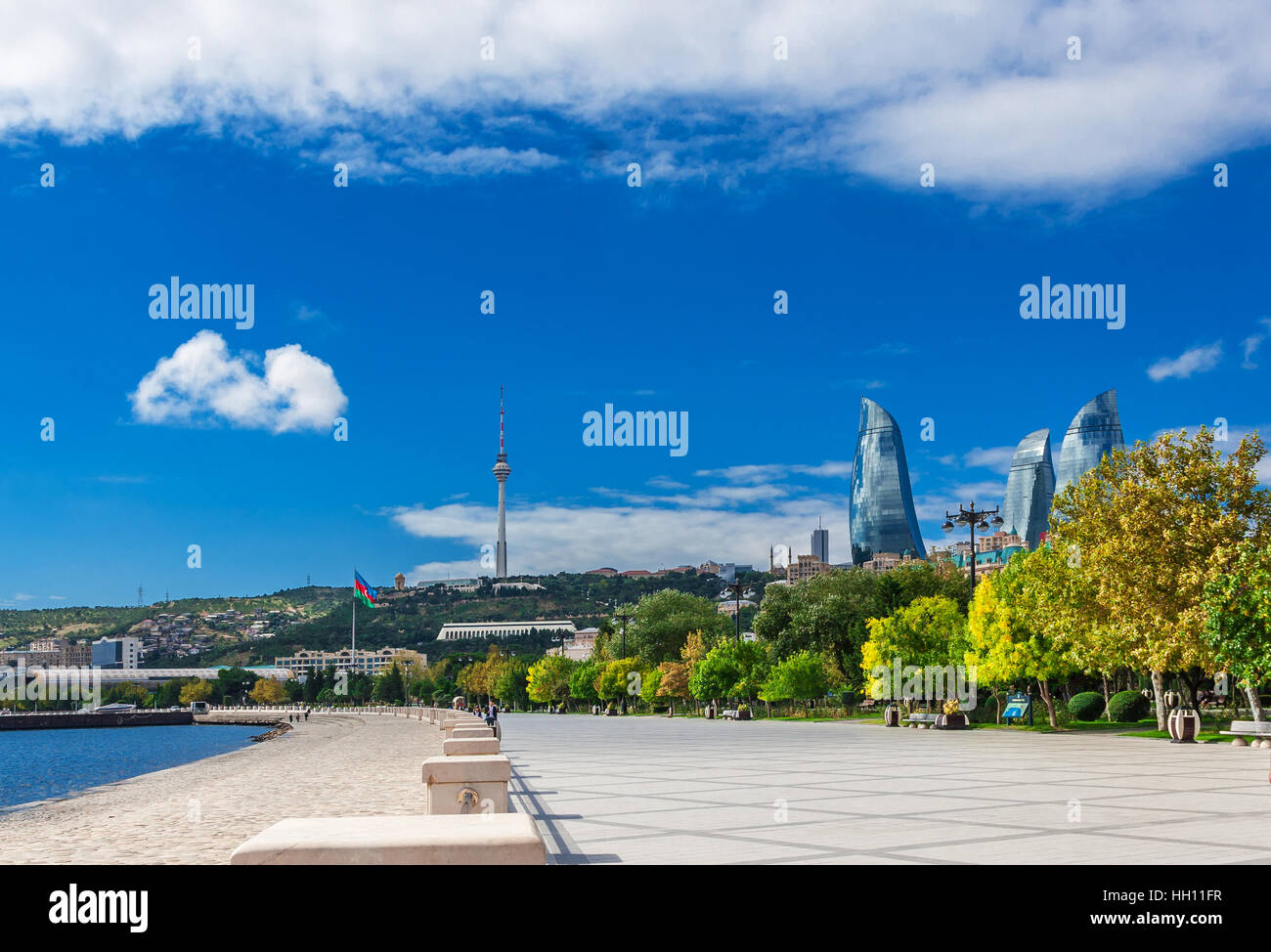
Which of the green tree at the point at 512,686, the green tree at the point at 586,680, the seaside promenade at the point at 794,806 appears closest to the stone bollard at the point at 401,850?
the seaside promenade at the point at 794,806

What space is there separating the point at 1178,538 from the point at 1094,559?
2.29 meters

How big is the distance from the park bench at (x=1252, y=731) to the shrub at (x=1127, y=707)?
41.8 feet

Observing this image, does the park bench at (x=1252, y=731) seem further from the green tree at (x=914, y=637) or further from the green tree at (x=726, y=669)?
A: the green tree at (x=726, y=669)

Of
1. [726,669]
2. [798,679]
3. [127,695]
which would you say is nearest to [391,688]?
[127,695]

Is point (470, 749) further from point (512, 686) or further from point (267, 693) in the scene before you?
point (267, 693)

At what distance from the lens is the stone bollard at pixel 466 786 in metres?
9.88

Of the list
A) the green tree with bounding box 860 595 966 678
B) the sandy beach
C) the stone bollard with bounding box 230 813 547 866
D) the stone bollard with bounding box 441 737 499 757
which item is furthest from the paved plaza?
the green tree with bounding box 860 595 966 678

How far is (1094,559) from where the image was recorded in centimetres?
3152

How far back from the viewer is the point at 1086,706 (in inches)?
1684

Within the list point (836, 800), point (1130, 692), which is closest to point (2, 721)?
point (1130, 692)

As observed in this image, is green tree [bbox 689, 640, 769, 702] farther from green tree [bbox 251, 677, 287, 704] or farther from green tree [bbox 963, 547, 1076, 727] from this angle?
green tree [bbox 251, 677, 287, 704]

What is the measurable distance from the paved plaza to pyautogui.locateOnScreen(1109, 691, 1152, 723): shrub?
14.1 metres
